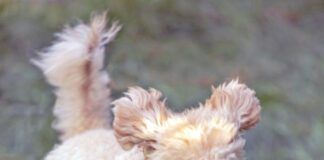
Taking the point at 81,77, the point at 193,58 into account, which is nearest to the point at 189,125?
the point at 81,77

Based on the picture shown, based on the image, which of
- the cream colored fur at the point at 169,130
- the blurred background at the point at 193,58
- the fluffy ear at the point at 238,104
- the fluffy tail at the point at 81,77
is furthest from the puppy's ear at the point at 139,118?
the blurred background at the point at 193,58

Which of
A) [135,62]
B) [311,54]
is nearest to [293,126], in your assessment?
[311,54]

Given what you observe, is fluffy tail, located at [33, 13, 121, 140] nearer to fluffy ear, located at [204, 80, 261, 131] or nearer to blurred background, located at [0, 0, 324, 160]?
fluffy ear, located at [204, 80, 261, 131]

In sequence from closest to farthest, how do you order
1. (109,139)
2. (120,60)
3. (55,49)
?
(109,139)
(55,49)
(120,60)

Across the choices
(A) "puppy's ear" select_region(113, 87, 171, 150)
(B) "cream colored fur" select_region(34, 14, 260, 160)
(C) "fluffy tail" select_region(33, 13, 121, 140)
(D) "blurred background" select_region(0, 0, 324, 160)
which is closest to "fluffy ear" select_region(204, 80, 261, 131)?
(B) "cream colored fur" select_region(34, 14, 260, 160)

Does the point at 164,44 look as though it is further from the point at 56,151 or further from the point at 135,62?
the point at 56,151

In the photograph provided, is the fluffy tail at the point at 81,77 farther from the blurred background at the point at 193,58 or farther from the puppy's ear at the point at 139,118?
the blurred background at the point at 193,58
